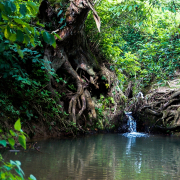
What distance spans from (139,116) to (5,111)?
7.13m

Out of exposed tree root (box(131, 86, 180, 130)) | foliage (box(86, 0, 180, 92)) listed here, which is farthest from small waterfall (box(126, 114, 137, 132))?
foliage (box(86, 0, 180, 92))

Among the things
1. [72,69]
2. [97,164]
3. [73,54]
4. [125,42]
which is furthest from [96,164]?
[125,42]

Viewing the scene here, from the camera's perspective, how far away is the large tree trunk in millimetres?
7605

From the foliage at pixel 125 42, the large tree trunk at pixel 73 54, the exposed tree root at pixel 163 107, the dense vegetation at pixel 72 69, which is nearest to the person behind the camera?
the dense vegetation at pixel 72 69

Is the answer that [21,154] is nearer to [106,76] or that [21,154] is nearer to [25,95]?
[25,95]

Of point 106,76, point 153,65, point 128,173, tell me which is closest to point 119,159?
point 128,173

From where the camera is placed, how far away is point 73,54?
30.6 feet

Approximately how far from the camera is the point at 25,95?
6.75 metres

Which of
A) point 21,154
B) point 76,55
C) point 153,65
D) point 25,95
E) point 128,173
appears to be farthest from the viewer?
point 153,65

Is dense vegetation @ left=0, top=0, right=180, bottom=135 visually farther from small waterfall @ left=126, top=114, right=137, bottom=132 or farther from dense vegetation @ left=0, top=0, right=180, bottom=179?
small waterfall @ left=126, top=114, right=137, bottom=132

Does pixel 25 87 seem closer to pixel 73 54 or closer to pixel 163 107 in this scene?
pixel 73 54

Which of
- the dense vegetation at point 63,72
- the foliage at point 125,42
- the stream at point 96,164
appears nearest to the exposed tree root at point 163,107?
the dense vegetation at point 63,72

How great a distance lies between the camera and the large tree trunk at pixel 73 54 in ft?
25.0

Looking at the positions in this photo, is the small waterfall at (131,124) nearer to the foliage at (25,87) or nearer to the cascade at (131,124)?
the cascade at (131,124)
